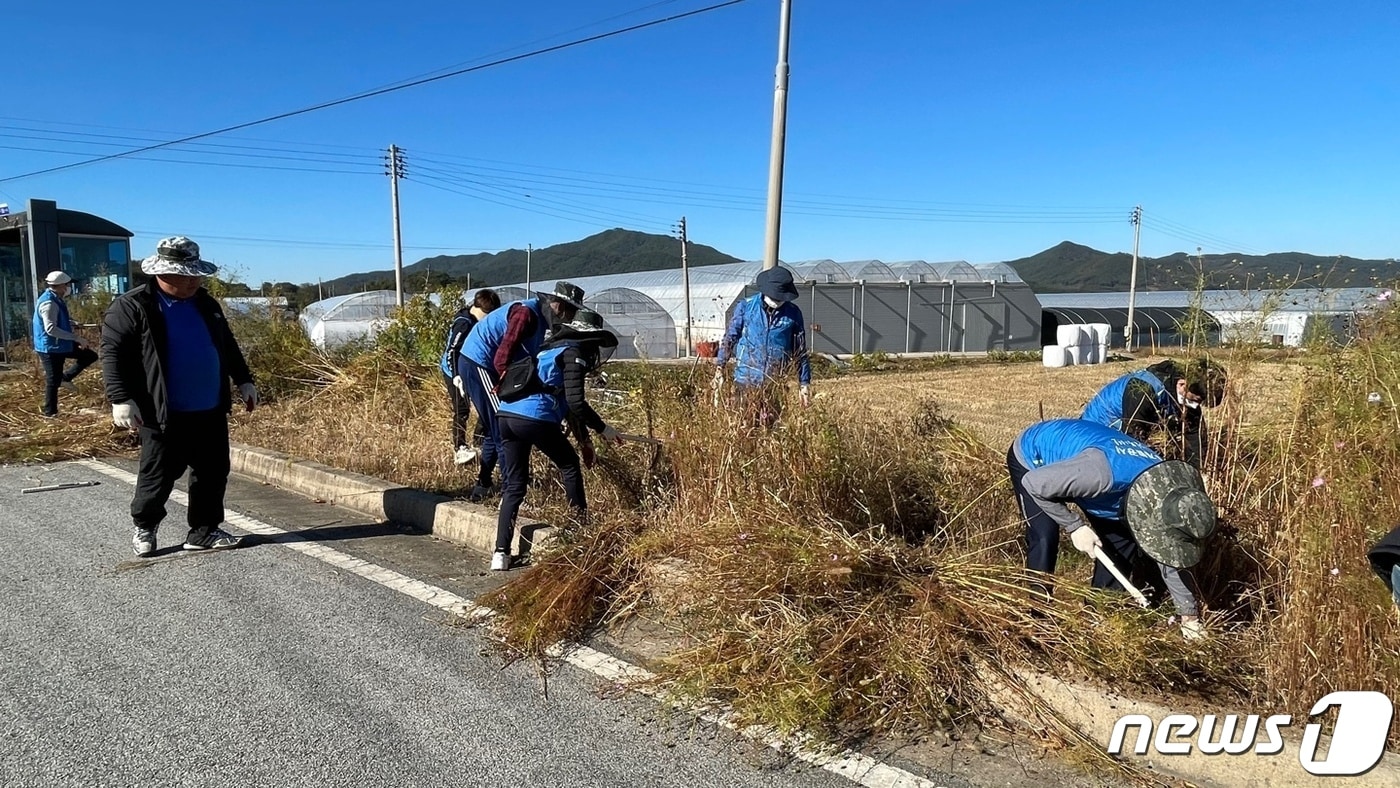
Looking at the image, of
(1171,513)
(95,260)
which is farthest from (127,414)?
(95,260)

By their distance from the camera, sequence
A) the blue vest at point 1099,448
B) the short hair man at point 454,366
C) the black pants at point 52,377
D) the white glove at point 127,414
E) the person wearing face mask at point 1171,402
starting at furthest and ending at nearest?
the black pants at point 52,377 < the short hair man at point 454,366 < the white glove at point 127,414 < the person wearing face mask at point 1171,402 < the blue vest at point 1099,448

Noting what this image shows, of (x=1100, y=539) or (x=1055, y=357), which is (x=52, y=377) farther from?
(x=1055, y=357)

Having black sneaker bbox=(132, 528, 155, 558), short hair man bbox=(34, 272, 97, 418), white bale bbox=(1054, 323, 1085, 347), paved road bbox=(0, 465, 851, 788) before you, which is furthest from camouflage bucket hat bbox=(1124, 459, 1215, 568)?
white bale bbox=(1054, 323, 1085, 347)

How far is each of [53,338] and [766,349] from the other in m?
8.66

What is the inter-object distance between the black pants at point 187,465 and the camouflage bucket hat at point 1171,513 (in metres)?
4.91

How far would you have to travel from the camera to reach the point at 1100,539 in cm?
379

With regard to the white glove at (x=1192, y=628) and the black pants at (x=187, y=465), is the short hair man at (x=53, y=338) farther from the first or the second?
the white glove at (x=1192, y=628)

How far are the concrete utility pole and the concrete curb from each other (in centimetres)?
402

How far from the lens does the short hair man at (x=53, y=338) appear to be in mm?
9609

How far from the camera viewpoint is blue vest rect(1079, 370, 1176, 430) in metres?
4.25

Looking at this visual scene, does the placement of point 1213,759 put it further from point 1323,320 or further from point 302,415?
point 302,415

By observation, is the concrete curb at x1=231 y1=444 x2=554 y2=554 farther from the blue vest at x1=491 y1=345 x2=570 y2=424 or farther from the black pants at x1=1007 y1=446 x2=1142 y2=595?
the black pants at x1=1007 y1=446 x2=1142 y2=595

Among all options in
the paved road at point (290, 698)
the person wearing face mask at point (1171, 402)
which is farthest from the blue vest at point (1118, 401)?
the paved road at point (290, 698)

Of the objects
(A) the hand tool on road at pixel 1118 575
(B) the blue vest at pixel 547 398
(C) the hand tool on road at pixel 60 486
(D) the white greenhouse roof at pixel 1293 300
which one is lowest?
(C) the hand tool on road at pixel 60 486
